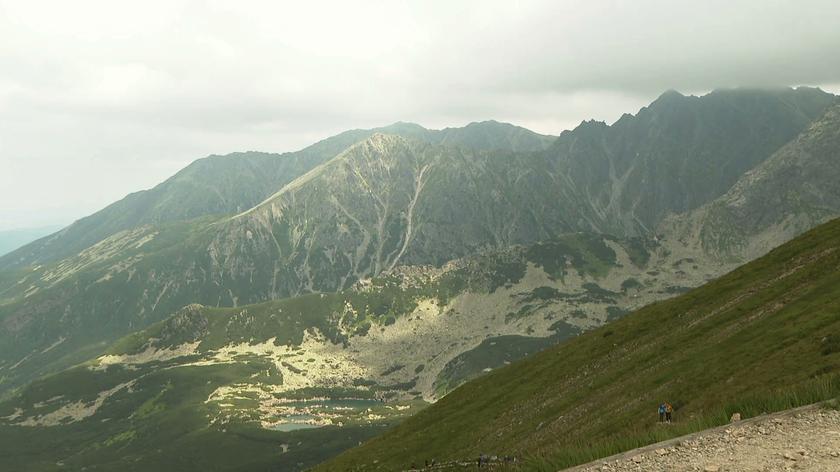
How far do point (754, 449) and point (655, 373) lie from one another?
144 feet

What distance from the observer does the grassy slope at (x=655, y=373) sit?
41281 millimetres

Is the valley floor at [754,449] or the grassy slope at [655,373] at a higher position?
the valley floor at [754,449]

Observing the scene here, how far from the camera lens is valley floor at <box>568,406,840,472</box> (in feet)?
69.3

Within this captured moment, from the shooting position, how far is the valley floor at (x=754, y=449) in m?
21.1

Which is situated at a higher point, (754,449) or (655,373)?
(754,449)

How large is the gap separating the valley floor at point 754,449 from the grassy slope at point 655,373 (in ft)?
5.56

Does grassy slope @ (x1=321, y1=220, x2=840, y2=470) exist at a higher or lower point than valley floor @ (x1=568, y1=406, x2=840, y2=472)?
lower

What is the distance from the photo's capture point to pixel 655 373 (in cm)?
6356

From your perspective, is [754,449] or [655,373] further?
[655,373]

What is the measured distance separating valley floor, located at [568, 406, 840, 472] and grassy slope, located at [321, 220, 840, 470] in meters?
1.70

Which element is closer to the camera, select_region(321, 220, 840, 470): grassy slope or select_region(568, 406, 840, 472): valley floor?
select_region(568, 406, 840, 472): valley floor

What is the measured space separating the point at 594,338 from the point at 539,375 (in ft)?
49.4

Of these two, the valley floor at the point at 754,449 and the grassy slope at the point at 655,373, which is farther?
the grassy slope at the point at 655,373

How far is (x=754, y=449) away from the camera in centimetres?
2250
